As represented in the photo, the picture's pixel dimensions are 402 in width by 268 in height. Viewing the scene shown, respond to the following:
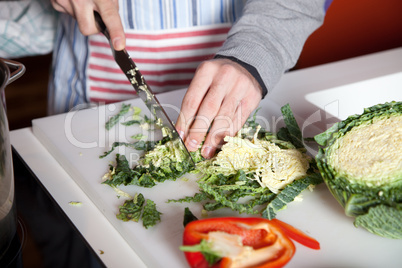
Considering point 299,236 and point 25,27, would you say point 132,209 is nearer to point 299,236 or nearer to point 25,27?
point 299,236

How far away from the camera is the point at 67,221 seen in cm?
110

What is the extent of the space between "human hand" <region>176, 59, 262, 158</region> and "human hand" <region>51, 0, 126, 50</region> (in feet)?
0.75

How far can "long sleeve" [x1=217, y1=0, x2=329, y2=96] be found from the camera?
1451 millimetres

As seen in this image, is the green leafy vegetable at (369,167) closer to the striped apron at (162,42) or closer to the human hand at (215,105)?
the human hand at (215,105)

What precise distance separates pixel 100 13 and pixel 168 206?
0.56 m

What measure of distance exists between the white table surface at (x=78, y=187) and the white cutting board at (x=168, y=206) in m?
0.02

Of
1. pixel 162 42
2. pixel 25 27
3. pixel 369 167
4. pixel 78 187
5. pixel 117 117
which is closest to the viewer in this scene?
pixel 369 167

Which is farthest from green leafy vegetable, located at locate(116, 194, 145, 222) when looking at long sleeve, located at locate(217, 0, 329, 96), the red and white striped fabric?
the red and white striped fabric

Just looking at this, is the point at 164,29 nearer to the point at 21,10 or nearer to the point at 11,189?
the point at 21,10

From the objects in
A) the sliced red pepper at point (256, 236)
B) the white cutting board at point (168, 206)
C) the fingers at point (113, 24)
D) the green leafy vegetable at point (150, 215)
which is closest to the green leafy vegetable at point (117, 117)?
the white cutting board at point (168, 206)

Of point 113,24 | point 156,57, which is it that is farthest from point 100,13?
point 156,57

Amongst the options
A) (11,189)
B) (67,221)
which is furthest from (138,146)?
(11,189)

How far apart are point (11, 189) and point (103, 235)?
222mm

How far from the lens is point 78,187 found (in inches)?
49.2
